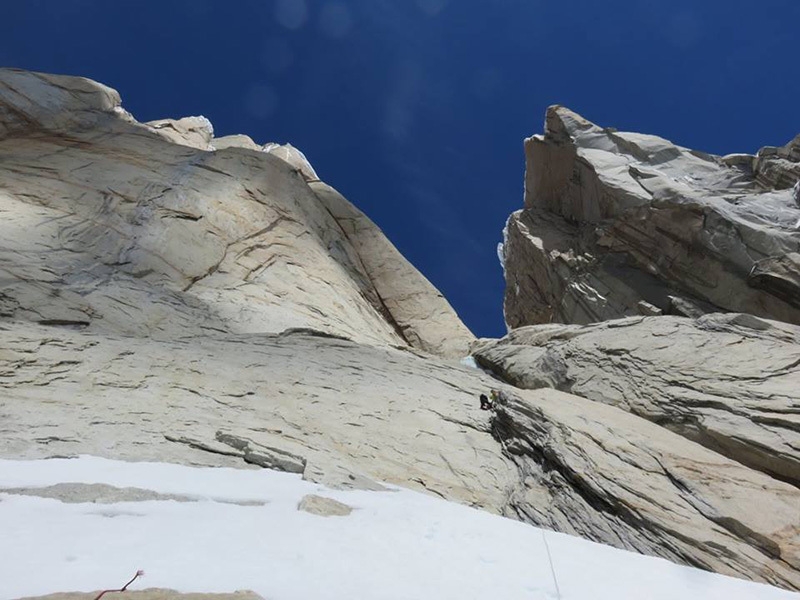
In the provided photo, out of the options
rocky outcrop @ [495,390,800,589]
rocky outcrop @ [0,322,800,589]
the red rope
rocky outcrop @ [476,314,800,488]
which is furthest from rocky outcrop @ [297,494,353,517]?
rocky outcrop @ [476,314,800,488]

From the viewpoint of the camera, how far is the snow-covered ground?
3580 millimetres

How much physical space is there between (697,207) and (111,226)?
21.6m

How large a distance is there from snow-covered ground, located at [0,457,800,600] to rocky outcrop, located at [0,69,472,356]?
7.91 metres

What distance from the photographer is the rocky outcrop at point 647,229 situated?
70.3 ft

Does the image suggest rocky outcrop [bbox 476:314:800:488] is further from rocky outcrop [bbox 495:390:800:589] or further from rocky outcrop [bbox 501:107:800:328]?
rocky outcrop [bbox 501:107:800:328]

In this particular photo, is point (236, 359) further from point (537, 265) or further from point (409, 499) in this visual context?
point (537, 265)

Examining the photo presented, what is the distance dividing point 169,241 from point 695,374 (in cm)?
1484

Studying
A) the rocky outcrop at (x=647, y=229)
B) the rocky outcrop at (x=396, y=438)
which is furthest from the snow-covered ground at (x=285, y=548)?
the rocky outcrop at (x=647, y=229)

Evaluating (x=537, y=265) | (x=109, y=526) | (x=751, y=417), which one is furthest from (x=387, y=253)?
(x=109, y=526)

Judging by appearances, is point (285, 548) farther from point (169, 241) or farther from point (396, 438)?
point (169, 241)

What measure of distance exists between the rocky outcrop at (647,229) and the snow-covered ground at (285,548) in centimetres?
1895

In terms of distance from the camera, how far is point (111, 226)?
17.3m

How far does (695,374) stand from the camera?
11820mm

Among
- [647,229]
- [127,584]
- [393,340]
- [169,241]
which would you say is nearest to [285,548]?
[127,584]
